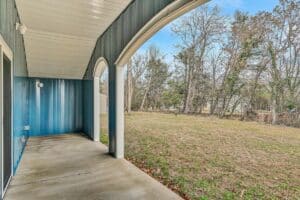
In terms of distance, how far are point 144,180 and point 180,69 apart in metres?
10.2

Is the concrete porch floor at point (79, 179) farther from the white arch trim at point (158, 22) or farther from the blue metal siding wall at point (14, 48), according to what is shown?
the white arch trim at point (158, 22)

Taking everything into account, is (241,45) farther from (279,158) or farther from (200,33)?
(279,158)

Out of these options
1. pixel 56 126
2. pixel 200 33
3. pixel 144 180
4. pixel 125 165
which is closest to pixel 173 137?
pixel 125 165

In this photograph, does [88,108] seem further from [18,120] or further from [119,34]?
[119,34]

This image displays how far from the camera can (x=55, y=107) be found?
20.6 ft

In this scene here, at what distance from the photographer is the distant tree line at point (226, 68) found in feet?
24.0

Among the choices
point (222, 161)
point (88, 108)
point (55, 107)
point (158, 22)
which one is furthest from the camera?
point (55, 107)

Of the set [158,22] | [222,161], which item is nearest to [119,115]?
[158,22]

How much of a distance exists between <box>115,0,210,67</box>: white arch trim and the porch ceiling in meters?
0.81

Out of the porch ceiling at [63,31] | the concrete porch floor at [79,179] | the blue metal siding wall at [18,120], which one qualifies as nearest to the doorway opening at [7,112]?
the concrete porch floor at [79,179]

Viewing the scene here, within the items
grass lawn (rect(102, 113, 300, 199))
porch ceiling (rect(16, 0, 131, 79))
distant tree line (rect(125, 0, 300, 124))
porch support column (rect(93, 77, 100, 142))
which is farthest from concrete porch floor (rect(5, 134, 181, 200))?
distant tree line (rect(125, 0, 300, 124))

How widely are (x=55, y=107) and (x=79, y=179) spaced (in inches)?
160

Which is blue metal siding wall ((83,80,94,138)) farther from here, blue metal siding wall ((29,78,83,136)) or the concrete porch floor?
the concrete porch floor

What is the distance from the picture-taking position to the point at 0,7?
2.23 metres
